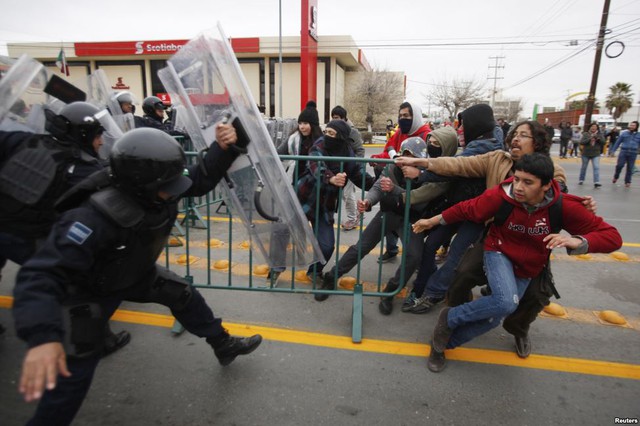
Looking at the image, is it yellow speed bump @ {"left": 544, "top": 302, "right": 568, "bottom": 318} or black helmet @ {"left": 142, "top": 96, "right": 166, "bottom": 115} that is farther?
black helmet @ {"left": 142, "top": 96, "right": 166, "bottom": 115}

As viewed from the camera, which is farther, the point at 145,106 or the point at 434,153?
the point at 145,106

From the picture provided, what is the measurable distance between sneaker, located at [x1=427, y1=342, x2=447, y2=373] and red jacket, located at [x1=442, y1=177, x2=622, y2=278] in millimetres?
757

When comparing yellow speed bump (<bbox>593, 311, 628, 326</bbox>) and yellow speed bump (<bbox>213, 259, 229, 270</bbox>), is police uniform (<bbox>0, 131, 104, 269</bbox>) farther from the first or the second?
yellow speed bump (<bbox>593, 311, 628, 326</bbox>)

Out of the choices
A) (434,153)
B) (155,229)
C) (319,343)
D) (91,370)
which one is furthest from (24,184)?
→ (434,153)

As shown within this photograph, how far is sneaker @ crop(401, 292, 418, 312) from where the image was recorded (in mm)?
3496

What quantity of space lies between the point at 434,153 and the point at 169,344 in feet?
8.80

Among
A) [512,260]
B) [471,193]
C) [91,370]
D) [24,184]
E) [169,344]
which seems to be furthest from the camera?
[471,193]

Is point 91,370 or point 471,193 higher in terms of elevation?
point 471,193

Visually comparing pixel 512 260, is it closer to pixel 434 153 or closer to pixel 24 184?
pixel 434 153

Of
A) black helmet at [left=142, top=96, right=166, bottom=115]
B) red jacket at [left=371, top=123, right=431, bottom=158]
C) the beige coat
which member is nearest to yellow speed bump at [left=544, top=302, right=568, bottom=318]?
the beige coat

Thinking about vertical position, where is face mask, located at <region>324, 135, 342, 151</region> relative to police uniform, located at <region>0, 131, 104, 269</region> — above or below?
above

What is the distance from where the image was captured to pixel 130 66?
36.0m

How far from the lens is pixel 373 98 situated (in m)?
39.0

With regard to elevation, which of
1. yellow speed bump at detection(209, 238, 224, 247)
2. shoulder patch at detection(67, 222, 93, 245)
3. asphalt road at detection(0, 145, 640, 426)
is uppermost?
shoulder patch at detection(67, 222, 93, 245)
